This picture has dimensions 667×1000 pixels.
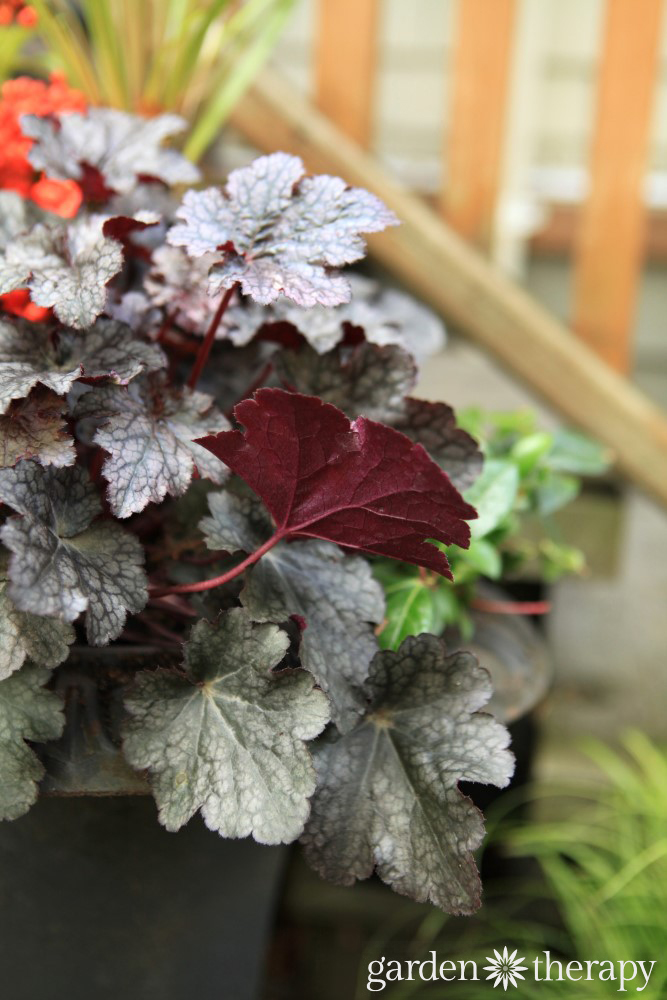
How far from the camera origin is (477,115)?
1.51 meters

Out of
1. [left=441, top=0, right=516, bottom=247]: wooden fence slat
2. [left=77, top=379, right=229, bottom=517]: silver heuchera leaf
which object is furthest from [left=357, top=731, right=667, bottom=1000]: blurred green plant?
[left=441, top=0, right=516, bottom=247]: wooden fence slat

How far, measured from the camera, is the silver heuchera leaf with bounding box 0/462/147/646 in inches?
21.7

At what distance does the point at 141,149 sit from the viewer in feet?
2.77

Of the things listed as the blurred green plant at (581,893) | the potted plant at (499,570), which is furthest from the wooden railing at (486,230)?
the blurred green plant at (581,893)

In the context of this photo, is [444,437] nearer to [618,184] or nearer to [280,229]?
[280,229]

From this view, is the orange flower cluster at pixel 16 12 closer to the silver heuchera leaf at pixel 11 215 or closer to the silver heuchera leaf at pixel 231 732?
the silver heuchera leaf at pixel 11 215

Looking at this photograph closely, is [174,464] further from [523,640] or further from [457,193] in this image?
[457,193]

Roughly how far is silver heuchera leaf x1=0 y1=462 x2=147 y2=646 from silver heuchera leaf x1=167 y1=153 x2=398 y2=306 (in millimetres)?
171

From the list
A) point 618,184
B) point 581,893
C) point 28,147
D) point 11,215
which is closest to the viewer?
point 11,215

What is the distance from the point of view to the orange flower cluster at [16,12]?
958 mm

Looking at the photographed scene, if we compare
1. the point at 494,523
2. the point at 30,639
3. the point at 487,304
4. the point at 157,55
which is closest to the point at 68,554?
the point at 30,639

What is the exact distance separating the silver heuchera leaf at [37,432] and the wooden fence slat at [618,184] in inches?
44.7

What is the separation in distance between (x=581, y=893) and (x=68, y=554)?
95 cm

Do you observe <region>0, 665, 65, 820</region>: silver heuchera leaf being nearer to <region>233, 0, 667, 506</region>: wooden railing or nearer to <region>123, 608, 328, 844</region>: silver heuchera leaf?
<region>123, 608, 328, 844</region>: silver heuchera leaf
